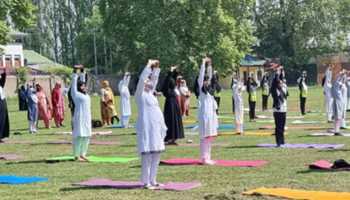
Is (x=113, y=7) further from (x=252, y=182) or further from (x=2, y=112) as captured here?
(x=252, y=182)

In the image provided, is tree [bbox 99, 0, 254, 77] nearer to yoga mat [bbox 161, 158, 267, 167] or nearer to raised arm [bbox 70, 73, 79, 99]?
raised arm [bbox 70, 73, 79, 99]

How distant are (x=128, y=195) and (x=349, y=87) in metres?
21.9

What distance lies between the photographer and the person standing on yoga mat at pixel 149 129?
463 inches

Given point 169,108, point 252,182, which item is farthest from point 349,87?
point 252,182

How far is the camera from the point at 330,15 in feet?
298

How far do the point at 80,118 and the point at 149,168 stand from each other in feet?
16.0

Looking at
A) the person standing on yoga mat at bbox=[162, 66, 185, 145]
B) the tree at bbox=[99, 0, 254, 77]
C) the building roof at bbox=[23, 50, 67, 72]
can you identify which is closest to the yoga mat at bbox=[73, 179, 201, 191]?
the person standing on yoga mat at bbox=[162, 66, 185, 145]

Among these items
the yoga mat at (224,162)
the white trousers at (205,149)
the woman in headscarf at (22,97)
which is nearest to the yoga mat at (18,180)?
the yoga mat at (224,162)

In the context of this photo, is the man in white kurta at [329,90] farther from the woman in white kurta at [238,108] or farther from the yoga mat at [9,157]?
the yoga mat at [9,157]

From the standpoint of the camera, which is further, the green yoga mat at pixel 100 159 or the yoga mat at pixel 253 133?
the yoga mat at pixel 253 133

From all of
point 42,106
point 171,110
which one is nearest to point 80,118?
point 171,110

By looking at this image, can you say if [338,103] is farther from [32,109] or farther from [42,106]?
[42,106]

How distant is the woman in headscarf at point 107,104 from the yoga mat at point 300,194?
18880 millimetres

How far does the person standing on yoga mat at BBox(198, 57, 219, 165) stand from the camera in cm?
1498
